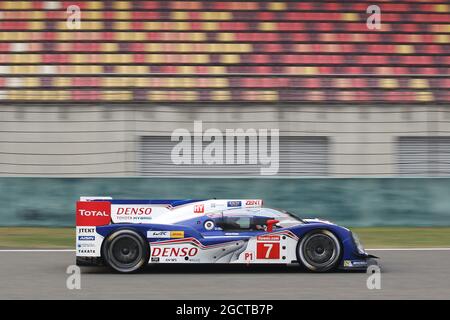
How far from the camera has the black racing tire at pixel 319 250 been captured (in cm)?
936

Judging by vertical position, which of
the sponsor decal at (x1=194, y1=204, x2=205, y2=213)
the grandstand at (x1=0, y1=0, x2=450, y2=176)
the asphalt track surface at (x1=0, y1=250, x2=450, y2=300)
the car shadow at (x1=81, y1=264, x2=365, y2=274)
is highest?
the grandstand at (x1=0, y1=0, x2=450, y2=176)

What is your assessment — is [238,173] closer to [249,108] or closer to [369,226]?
[249,108]

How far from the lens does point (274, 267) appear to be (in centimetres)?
1005

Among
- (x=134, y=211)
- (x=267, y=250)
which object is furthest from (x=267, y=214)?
(x=134, y=211)

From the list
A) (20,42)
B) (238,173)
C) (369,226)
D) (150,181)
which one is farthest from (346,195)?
(20,42)

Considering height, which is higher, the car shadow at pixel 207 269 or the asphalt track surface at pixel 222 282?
the car shadow at pixel 207 269

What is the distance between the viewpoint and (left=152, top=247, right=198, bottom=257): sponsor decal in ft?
30.7

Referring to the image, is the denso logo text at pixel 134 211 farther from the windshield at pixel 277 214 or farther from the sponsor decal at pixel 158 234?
the windshield at pixel 277 214
